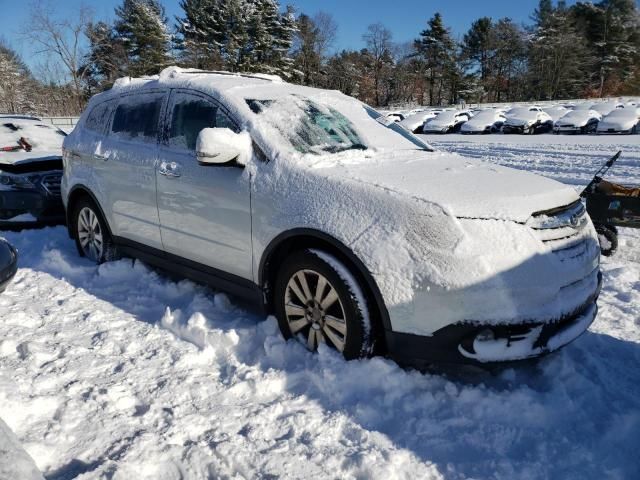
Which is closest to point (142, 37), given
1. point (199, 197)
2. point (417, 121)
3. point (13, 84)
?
point (13, 84)

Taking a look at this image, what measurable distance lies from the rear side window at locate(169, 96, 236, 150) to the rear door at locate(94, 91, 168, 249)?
21 centimetres

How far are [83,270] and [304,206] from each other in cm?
288

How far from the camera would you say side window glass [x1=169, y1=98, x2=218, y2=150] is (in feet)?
11.8

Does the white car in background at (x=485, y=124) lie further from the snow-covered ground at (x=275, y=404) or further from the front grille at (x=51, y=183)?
the snow-covered ground at (x=275, y=404)

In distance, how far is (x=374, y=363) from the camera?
2.78m

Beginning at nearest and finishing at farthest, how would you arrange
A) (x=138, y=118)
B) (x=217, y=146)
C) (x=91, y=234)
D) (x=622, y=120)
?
(x=217, y=146) < (x=138, y=118) < (x=91, y=234) < (x=622, y=120)

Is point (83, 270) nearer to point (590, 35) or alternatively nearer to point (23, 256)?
point (23, 256)

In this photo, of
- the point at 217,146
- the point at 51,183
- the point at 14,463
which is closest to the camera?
the point at 14,463

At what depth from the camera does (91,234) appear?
497 cm

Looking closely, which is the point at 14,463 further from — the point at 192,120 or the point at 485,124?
the point at 485,124

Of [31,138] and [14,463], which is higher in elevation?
[31,138]

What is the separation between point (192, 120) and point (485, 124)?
68.7ft

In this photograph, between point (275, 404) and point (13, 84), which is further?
point (13, 84)

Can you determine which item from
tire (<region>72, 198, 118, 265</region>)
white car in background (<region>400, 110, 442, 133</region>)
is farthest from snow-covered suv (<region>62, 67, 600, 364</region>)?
white car in background (<region>400, 110, 442, 133</region>)
